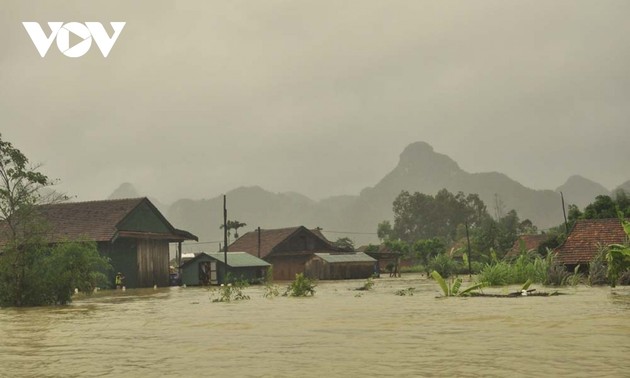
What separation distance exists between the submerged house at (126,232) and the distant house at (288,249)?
15.5m

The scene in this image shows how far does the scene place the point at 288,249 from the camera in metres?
67.5

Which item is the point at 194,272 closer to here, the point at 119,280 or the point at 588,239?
the point at 119,280

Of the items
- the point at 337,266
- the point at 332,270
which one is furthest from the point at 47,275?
the point at 337,266

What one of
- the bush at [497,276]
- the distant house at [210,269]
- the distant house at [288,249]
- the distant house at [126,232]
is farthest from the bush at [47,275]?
the distant house at [288,249]

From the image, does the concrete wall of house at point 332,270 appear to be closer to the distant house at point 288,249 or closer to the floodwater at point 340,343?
the distant house at point 288,249

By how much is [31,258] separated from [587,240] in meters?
26.0

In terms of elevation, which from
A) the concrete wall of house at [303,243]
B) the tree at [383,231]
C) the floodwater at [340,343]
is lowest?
the floodwater at [340,343]

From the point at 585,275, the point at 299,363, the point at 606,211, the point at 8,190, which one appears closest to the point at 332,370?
the point at 299,363

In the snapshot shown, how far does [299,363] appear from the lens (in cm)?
970

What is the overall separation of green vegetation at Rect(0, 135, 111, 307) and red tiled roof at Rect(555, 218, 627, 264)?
73.6ft

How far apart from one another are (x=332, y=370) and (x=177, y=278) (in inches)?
1839

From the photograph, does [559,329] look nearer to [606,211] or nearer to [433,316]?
[433,316]

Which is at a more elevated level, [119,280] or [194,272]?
[194,272]

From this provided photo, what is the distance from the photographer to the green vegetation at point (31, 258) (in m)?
28.1
